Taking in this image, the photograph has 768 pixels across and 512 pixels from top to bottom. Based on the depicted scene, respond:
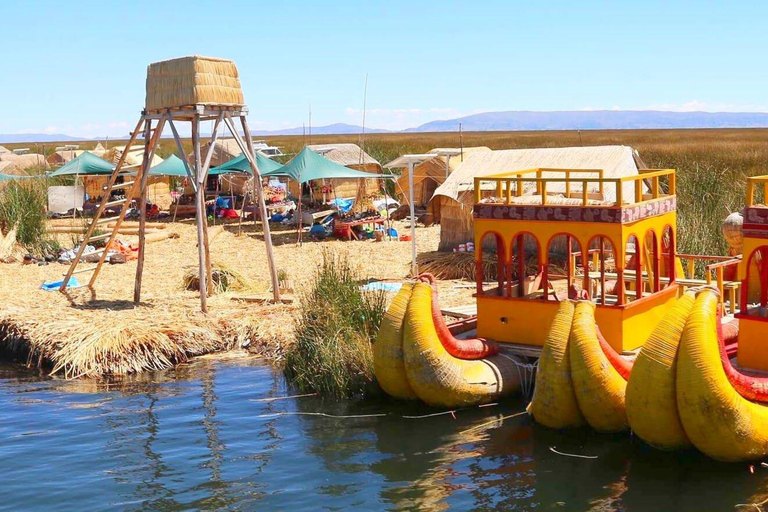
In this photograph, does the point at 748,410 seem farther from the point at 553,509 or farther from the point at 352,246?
the point at 352,246

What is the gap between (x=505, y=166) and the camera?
19.5 meters

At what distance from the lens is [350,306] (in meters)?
12.2

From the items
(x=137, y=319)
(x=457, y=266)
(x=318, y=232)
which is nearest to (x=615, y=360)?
(x=137, y=319)

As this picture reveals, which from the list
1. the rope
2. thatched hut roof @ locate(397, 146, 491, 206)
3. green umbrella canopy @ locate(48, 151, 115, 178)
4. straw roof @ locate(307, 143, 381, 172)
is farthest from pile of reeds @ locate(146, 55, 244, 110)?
green umbrella canopy @ locate(48, 151, 115, 178)

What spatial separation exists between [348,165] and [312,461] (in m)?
22.3

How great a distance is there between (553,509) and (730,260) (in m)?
5.21

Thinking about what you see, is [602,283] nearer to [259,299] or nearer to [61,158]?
[259,299]

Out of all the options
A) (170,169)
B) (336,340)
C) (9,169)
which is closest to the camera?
(336,340)

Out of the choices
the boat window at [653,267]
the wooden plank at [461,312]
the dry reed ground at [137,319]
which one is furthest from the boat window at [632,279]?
the dry reed ground at [137,319]

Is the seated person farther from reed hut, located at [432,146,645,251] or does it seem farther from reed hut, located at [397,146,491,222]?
reed hut, located at [432,146,645,251]

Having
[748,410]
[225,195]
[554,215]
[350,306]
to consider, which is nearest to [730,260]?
[554,215]

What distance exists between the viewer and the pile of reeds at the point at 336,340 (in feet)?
38.0

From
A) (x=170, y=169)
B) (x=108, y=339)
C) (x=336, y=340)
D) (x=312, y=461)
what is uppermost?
(x=170, y=169)

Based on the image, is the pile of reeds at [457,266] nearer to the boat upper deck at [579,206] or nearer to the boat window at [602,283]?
the boat window at [602,283]
